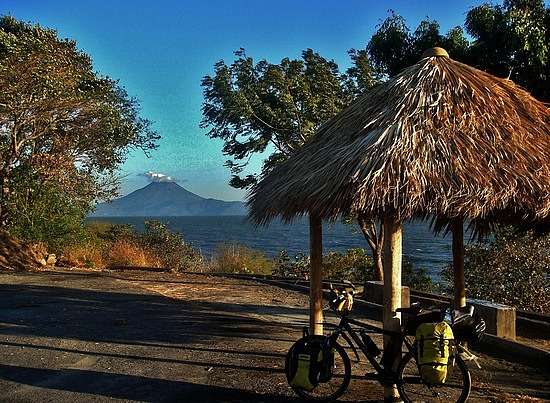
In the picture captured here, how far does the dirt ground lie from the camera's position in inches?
237

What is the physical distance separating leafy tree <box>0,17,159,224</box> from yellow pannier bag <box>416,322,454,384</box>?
49.6ft

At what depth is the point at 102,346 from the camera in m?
8.05

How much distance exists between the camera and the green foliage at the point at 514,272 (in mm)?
11070

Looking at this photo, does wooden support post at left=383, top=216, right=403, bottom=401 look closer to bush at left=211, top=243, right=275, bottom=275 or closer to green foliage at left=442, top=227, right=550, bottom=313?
green foliage at left=442, top=227, right=550, bottom=313

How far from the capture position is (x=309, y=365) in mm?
5582

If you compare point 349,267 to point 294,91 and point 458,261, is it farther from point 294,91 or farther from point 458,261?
point 458,261

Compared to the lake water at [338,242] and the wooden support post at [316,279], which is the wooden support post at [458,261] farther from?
the wooden support post at [316,279]

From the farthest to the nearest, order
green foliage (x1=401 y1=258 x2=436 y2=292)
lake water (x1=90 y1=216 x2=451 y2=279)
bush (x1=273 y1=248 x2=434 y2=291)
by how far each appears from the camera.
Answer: bush (x1=273 y1=248 x2=434 y2=291) < green foliage (x1=401 y1=258 x2=436 y2=292) < lake water (x1=90 y1=216 x2=451 y2=279)

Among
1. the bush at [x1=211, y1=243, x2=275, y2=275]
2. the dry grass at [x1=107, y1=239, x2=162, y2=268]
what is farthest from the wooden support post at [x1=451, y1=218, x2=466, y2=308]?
the dry grass at [x1=107, y1=239, x2=162, y2=268]

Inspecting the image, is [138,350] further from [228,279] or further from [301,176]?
[228,279]

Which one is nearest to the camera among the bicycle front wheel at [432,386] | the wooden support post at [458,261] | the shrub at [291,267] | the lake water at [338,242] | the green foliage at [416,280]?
the bicycle front wheel at [432,386]

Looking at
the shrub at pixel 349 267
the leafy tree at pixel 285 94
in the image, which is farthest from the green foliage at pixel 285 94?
the shrub at pixel 349 267

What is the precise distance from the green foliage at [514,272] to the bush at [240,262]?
8.93m

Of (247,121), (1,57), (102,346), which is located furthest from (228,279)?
(1,57)
